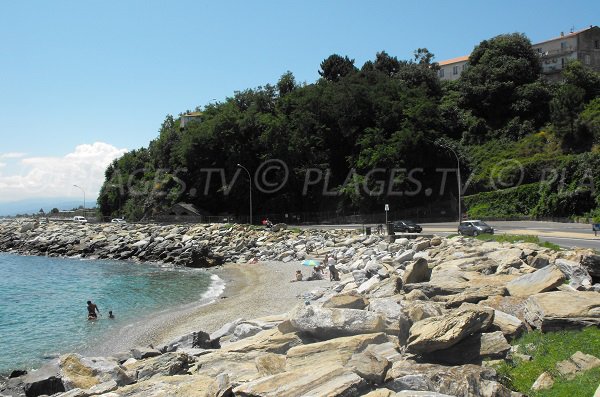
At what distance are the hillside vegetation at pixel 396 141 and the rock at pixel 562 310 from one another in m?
43.7

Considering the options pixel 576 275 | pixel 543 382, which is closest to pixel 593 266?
pixel 576 275

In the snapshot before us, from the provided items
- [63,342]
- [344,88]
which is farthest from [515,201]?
[63,342]

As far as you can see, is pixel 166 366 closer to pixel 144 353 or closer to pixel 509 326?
pixel 144 353

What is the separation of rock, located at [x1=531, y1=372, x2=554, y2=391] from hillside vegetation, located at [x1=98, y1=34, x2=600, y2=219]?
46.8 m

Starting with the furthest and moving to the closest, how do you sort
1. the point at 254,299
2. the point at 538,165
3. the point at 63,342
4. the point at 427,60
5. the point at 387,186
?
the point at 427,60
the point at 387,186
the point at 538,165
the point at 254,299
the point at 63,342

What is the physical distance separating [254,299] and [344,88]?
171ft

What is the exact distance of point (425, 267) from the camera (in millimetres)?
16969

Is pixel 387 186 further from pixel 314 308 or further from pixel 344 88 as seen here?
pixel 314 308

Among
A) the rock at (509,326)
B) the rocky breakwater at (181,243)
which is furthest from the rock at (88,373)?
the rocky breakwater at (181,243)

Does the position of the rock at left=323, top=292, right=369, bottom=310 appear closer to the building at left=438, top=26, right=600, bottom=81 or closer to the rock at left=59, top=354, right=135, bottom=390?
the rock at left=59, top=354, right=135, bottom=390

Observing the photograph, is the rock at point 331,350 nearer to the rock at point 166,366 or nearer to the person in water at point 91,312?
the rock at point 166,366

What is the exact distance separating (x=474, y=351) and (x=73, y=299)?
27.6m

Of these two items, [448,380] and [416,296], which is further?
[416,296]

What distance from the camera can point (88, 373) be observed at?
42.8ft
